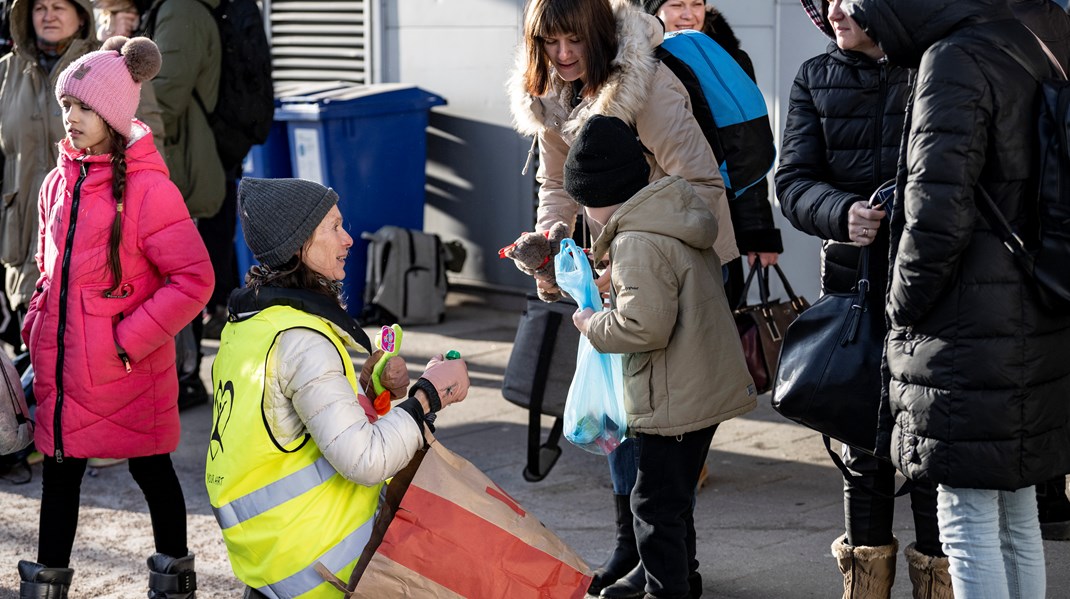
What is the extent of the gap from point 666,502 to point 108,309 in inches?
67.9

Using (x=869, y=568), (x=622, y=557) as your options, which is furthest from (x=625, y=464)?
(x=869, y=568)

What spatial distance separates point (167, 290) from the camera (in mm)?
4086

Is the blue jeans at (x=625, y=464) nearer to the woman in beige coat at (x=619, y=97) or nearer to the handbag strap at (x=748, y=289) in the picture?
the woman in beige coat at (x=619, y=97)

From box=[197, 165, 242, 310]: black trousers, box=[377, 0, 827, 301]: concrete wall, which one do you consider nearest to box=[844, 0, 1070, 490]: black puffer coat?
box=[197, 165, 242, 310]: black trousers

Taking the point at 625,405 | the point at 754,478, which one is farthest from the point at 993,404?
the point at 754,478

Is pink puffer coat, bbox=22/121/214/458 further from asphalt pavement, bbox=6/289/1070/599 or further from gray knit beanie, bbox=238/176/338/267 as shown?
gray knit beanie, bbox=238/176/338/267

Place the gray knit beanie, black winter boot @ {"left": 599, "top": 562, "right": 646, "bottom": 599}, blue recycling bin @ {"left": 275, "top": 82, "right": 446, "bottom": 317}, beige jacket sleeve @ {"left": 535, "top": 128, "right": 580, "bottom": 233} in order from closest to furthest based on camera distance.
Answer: the gray knit beanie < black winter boot @ {"left": 599, "top": 562, "right": 646, "bottom": 599} < beige jacket sleeve @ {"left": 535, "top": 128, "right": 580, "bottom": 233} < blue recycling bin @ {"left": 275, "top": 82, "right": 446, "bottom": 317}

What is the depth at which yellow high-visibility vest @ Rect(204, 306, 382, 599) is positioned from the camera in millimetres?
2973

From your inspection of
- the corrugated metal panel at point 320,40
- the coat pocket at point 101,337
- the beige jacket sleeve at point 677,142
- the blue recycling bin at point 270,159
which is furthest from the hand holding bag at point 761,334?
the corrugated metal panel at point 320,40

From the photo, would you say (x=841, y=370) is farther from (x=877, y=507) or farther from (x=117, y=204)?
(x=117, y=204)

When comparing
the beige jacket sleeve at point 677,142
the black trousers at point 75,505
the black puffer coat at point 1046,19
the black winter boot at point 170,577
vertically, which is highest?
the black puffer coat at point 1046,19

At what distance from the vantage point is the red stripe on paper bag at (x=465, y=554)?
113 inches

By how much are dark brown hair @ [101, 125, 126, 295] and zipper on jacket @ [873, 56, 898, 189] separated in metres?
2.17

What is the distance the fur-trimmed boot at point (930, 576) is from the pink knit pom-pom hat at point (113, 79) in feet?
8.54
